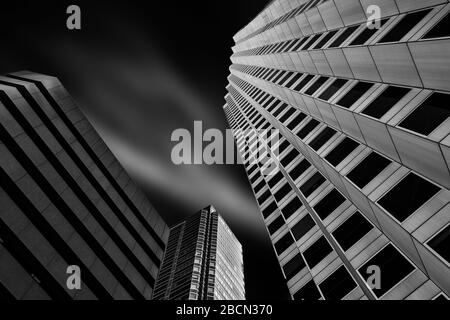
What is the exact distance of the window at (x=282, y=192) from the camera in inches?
1129

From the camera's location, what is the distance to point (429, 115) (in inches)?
469

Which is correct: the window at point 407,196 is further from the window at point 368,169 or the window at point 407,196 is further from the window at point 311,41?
the window at point 311,41

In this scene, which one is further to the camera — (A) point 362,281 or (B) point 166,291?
(B) point 166,291

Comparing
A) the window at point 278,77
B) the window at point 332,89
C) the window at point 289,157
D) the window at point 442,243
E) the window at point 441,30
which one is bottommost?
the window at point 289,157

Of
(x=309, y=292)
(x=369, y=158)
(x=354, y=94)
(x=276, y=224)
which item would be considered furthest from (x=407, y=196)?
(x=276, y=224)

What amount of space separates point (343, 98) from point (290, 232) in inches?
436

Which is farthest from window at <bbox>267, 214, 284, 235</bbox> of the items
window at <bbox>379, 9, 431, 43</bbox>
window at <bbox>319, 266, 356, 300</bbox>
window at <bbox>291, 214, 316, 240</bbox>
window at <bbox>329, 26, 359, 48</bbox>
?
window at <bbox>379, 9, 431, 43</bbox>

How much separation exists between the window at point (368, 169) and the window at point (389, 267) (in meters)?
3.35

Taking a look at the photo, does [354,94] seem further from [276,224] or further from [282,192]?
[276,224]

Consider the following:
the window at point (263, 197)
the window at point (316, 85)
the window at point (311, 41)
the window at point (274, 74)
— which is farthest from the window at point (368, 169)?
the window at point (274, 74)

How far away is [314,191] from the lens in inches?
911

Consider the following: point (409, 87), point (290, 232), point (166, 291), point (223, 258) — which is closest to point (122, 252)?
point (290, 232)

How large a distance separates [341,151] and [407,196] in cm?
704
